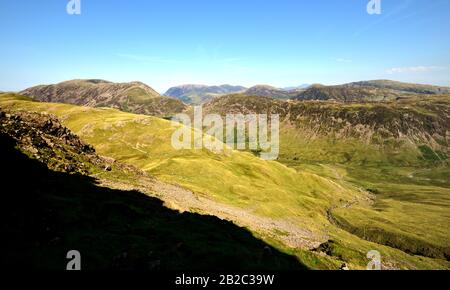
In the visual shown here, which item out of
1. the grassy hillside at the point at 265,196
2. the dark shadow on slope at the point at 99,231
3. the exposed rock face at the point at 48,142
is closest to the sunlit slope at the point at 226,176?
the grassy hillside at the point at 265,196

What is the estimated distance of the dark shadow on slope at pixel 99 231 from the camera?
30.4m

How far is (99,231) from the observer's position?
37.8 metres

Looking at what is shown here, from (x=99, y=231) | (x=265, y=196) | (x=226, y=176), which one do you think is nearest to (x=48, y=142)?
(x=99, y=231)

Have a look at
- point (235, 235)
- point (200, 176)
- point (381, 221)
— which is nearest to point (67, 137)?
point (235, 235)

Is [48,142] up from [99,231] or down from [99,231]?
up

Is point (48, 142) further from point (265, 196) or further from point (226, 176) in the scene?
point (265, 196)

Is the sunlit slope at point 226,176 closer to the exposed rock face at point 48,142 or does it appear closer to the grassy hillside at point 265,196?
the grassy hillside at point 265,196

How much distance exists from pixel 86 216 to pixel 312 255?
36765 millimetres

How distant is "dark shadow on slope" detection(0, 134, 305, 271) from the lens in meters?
30.4

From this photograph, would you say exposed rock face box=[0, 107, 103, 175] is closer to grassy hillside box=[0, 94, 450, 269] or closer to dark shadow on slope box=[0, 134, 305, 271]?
dark shadow on slope box=[0, 134, 305, 271]

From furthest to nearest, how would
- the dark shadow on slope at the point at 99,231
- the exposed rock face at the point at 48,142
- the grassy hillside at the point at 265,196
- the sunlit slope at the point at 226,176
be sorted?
the sunlit slope at the point at 226,176, the grassy hillside at the point at 265,196, the exposed rock face at the point at 48,142, the dark shadow on slope at the point at 99,231

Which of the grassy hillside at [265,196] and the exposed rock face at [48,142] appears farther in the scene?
the grassy hillside at [265,196]
